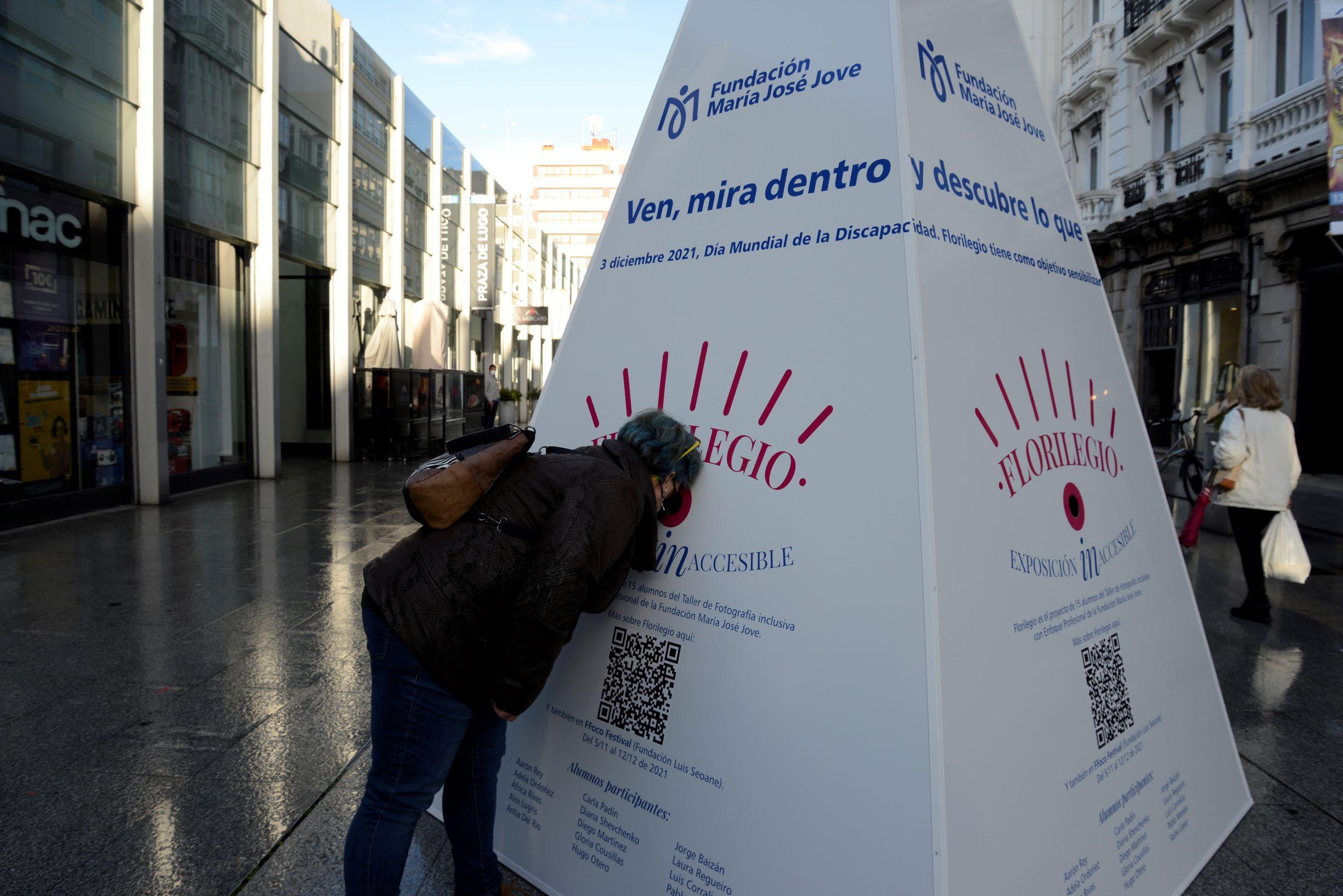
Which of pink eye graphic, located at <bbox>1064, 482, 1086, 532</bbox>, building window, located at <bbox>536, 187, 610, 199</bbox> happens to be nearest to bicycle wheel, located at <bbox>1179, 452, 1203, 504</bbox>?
pink eye graphic, located at <bbox>1064, 482, 1086, 532</bbox>

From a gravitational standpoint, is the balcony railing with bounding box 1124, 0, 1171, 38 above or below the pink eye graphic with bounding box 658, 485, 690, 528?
above

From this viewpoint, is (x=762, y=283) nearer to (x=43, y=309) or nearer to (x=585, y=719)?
(x=585, y=719)

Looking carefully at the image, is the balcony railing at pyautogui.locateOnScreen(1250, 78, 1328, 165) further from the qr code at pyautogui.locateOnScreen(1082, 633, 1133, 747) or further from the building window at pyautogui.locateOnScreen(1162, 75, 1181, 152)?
the qr code at pyautogui.locateOnScreen(1082, 633, 1133, 747)

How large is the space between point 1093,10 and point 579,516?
2522 cm

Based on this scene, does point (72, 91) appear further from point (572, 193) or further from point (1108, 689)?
point (572, 193)

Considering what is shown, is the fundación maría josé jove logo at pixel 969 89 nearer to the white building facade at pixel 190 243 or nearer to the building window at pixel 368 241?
the white building facade at pixel 190 243

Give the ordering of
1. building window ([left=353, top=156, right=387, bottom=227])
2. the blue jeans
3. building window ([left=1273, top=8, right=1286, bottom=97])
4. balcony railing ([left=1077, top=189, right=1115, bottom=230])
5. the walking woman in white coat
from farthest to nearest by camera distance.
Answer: balcony railing ([left=1077, top=189, right=1115, bottom=230]) < building window ([left=353, top=156, right=387, bottom=227]) < building window ([left=1273, top=8, right=1286, bottom=97]) < the walking woman in white coat < the blue jeans

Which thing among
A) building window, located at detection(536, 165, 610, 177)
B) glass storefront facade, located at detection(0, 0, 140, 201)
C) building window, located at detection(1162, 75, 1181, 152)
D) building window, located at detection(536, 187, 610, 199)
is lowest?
glass storefront facade, located at detection(0, 0, 140, 201)

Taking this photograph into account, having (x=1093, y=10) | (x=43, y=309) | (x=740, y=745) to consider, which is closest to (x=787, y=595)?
(x=740, y=745)

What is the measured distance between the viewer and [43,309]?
8.62m

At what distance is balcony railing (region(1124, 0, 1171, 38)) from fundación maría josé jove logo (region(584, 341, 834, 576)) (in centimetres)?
1996

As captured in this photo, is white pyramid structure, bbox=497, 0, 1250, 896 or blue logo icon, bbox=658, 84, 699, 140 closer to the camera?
white pyramid structure, bbox=497, 0, 1250, 896

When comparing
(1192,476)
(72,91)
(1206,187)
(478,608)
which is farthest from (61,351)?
(1206,187)

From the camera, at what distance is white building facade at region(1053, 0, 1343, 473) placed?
562 inches
